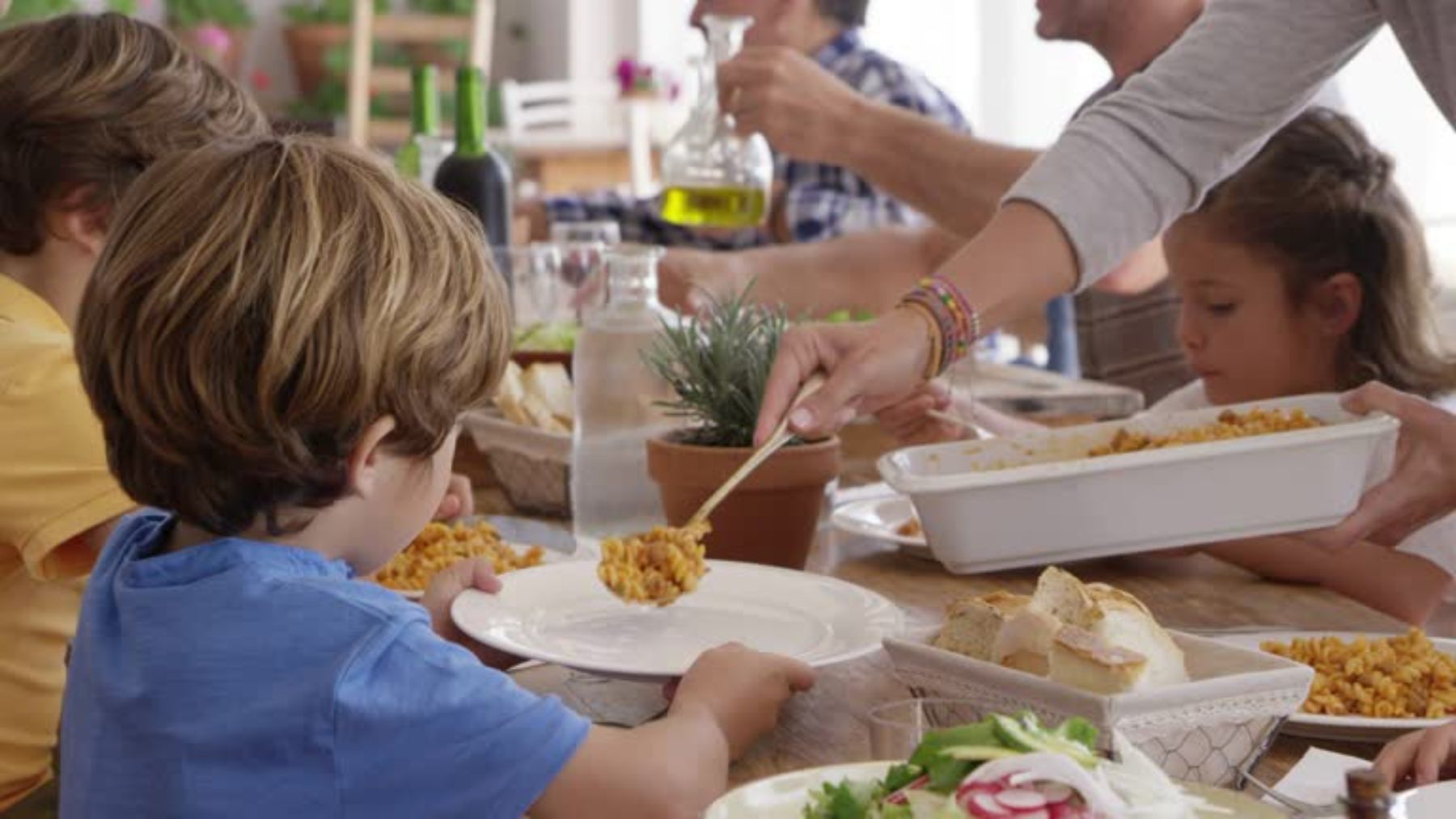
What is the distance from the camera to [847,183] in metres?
3.79

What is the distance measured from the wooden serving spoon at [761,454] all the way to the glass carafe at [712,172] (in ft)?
2.83

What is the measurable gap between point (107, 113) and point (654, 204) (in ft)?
7.89

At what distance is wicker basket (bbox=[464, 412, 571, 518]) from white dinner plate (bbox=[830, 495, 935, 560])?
275 millimetres

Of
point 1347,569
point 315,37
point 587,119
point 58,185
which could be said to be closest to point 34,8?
point 587,119

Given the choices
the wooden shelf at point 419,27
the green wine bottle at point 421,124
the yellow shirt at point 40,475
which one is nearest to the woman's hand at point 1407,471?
the yellow shirt at point 40,475

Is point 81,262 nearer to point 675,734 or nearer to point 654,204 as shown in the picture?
point 675,734

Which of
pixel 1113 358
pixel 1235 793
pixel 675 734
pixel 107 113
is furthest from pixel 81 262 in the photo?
pixel 1113 358

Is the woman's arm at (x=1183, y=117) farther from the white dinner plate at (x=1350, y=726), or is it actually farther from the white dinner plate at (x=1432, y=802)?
the white dinner plate at (x=1432, y=802)

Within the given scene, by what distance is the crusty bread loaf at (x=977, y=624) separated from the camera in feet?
3.47

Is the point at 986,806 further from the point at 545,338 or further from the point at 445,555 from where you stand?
the point at 545,338

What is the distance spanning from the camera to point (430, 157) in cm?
311

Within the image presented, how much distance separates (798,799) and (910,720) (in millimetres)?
109

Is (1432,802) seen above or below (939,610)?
above

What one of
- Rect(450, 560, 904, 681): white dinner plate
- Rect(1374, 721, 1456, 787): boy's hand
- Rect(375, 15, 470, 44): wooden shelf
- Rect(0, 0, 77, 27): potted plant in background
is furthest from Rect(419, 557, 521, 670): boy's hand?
Rect(375, 15, 470, 44): wooden shelf
